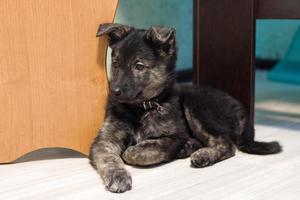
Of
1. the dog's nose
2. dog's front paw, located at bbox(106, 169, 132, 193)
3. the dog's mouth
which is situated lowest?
dog's front paw, located at bbox(106, 169, 132, 193)

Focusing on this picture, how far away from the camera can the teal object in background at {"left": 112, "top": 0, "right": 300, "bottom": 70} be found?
10.2 feet

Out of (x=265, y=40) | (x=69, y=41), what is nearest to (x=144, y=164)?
(x=69, y=41)

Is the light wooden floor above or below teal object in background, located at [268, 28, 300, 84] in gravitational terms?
below

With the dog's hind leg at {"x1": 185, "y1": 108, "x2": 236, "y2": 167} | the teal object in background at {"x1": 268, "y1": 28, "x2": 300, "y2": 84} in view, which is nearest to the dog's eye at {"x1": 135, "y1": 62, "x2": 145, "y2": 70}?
the dog's hind leg at {"x1": 185, "y1": 108, "x2": 236, "y2": 167}

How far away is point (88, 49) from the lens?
1.85m

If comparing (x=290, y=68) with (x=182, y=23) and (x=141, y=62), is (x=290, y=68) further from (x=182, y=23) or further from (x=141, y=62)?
(x=141, y=62)

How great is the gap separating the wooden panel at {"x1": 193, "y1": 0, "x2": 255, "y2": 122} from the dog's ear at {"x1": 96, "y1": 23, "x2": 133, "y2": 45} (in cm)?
50

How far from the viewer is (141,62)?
1795 millimetres

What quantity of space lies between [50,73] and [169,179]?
61cm

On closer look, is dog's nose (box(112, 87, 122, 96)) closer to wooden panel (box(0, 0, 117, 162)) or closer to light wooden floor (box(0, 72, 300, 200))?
wooden panel (box(0, 0, 117, 162))

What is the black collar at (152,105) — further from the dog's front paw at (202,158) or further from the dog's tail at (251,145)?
the dog's tail at (251,145)

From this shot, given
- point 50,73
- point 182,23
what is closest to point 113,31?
point 50,73

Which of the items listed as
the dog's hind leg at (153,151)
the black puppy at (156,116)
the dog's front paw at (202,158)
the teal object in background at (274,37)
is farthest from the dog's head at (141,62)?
the teal object in background at (274,37)

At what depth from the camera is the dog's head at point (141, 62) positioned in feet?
5.79
